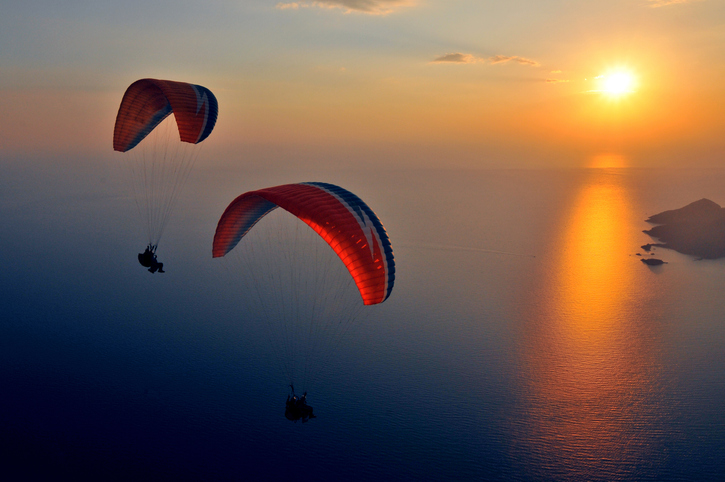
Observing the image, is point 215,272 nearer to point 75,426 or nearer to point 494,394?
point 75,426

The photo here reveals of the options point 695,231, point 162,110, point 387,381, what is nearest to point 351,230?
point 162,110

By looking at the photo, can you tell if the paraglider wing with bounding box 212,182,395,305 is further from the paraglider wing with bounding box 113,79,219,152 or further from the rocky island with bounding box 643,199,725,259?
the rocky island with bounding box 643,199,725,259

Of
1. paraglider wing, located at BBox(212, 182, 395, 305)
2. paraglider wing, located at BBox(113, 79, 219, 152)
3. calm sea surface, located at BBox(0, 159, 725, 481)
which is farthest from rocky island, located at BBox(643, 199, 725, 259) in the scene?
paraglider wing, located at BBox(113, 79, 219, 152)

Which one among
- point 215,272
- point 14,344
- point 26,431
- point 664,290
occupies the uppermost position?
point 664,290

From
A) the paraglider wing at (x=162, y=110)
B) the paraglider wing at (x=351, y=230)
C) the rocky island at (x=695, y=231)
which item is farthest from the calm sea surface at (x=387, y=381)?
the paraglider wing at (x=162, y=110)

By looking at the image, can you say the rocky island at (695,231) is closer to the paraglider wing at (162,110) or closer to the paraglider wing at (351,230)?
the paraglider wing at (351,230)

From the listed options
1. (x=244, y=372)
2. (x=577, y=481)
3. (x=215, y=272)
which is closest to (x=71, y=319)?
(x=215, y=272)
